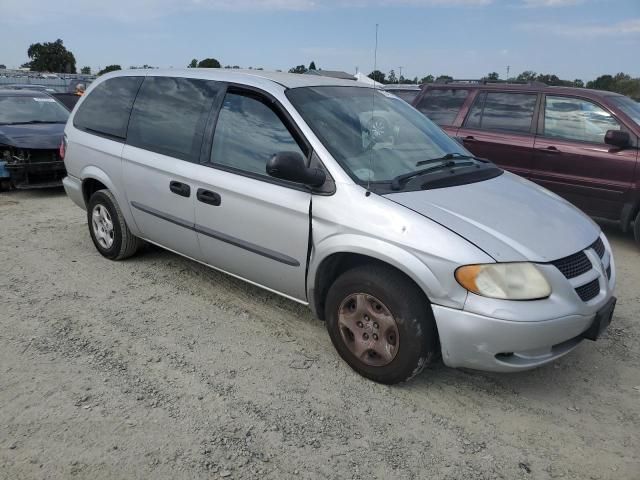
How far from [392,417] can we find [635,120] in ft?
15.7

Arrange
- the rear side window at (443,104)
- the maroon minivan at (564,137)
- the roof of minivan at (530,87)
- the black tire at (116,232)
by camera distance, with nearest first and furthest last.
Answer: the black tire at (116,232)
the maroon minivan at (564,137)
the roof of minivan at (530,87)
the rear side window at (443,104)

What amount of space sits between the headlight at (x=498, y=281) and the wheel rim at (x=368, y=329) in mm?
472

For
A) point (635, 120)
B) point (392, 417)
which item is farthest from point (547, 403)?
point (635, 120)

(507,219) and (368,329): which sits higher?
(507,219)

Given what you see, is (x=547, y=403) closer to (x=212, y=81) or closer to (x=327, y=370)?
(x=327, y=370)

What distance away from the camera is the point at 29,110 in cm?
880

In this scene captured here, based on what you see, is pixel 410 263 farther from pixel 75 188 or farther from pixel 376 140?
pixel 75 188

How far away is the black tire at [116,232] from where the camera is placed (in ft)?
15.5

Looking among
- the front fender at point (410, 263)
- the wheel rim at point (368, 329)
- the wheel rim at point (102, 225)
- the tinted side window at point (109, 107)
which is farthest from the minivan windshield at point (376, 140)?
the wheel rim at point (102, 225)

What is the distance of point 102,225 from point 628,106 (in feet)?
18.8

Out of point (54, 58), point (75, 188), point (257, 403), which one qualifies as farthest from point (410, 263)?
point (54, 58)

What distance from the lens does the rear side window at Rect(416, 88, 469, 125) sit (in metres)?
6.97

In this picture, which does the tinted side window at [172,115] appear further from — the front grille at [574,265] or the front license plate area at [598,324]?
the front license plate area at [598,324]

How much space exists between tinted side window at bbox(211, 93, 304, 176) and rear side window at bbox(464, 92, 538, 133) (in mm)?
3942
